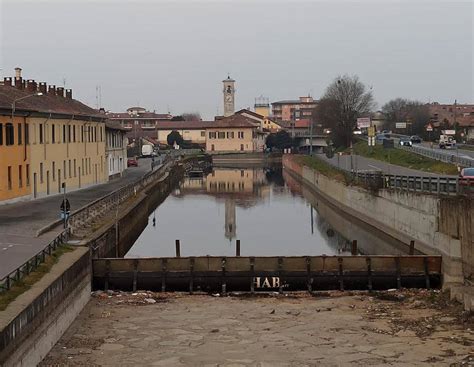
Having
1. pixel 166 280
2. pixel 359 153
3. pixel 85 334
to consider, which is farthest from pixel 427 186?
pixel 359 153

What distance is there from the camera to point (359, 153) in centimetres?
10925

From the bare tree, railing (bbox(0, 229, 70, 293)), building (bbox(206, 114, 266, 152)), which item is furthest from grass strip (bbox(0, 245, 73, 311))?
building (bbox(206, 114, 266, 152))

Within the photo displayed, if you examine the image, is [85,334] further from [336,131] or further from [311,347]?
[336,131]

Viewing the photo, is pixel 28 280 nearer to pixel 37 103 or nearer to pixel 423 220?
pixel 423 220

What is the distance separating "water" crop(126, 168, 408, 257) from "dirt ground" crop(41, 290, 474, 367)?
1368 centimetres

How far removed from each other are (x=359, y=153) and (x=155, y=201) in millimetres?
41067

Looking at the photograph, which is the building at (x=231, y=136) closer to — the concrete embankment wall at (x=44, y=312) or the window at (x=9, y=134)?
the window at (x=9, y=134)

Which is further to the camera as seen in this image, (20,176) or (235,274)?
(20,176)

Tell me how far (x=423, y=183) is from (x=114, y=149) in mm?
47236

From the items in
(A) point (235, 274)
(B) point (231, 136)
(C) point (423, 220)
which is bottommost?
(A) point (235, 274)

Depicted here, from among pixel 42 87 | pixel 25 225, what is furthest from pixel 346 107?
pixel 25 225

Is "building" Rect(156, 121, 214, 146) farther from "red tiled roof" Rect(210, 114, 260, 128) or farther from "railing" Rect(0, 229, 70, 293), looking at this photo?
"railing" Rect(0, 229, 70, 293)

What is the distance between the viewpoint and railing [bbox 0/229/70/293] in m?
21.9

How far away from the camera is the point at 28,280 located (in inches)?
936
